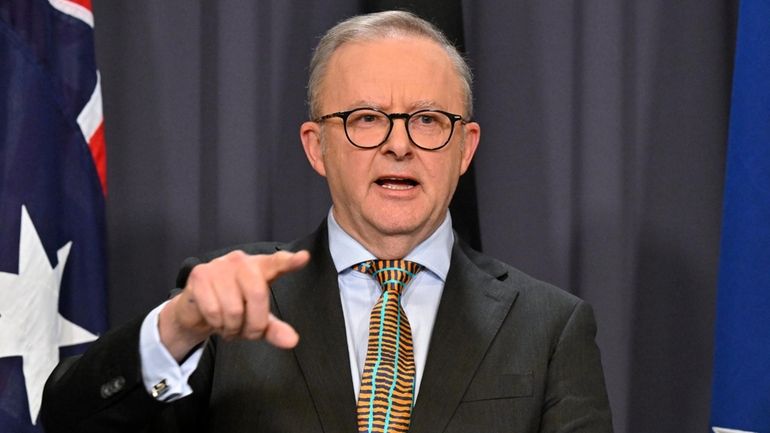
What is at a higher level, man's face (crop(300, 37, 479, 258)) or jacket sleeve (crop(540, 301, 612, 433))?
man's face (crop(300, 37, 479, 258))

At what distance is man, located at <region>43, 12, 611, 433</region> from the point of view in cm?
148

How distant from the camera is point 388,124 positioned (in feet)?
5.80

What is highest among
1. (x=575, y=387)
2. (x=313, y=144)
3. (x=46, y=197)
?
(x=313, y=144)

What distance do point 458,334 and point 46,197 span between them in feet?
3.07

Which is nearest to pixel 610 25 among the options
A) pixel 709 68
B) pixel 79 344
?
pixel 709 68

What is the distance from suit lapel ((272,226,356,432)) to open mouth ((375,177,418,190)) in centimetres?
16

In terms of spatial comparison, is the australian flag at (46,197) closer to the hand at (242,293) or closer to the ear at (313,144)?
the ear at (313,144)

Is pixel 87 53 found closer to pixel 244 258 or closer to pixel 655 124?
pixel 244 258

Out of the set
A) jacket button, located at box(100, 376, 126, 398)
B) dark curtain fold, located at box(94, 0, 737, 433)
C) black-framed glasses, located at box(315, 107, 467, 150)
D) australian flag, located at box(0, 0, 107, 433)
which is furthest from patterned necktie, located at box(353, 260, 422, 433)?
dark curtain fold, located at box(94, 0, 737, 433)

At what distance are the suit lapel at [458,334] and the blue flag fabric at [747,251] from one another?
0.58 m

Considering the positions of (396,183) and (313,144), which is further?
(313,144)

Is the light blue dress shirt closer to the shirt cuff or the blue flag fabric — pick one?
the shirt cuff

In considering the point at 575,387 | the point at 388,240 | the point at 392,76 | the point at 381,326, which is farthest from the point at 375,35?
the point at 575,387

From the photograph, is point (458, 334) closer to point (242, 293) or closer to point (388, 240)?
point (388, 240)
